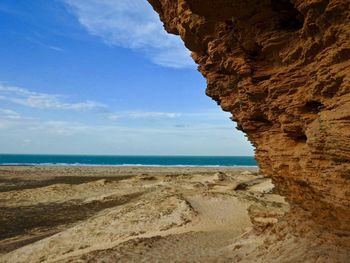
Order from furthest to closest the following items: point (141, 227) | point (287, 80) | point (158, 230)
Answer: point (141, 227), point (158, 230), point (287, 80)

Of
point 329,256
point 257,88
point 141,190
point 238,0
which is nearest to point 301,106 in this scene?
point 257,88

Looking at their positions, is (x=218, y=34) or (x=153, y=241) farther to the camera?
(x=153, y=241)

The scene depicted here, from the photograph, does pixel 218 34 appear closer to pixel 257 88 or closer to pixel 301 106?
pixel 257 88

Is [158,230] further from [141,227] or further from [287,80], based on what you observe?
[287,80]

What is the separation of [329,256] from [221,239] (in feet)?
23.1

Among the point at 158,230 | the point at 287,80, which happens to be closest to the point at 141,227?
the point at 158,230

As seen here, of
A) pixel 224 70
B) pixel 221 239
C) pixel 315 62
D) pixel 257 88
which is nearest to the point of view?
pixel 315 62

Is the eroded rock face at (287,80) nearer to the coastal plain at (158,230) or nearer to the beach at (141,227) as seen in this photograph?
the coastal plain at (158,230)

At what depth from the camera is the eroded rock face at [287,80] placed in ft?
25.6

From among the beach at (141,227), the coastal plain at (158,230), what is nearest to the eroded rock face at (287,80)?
the coastal plain at (158,230)

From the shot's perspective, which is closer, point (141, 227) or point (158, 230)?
point (158, 230)

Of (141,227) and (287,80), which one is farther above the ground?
(287,80)

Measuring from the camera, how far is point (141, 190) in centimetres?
3778

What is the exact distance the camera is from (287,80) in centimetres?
941
